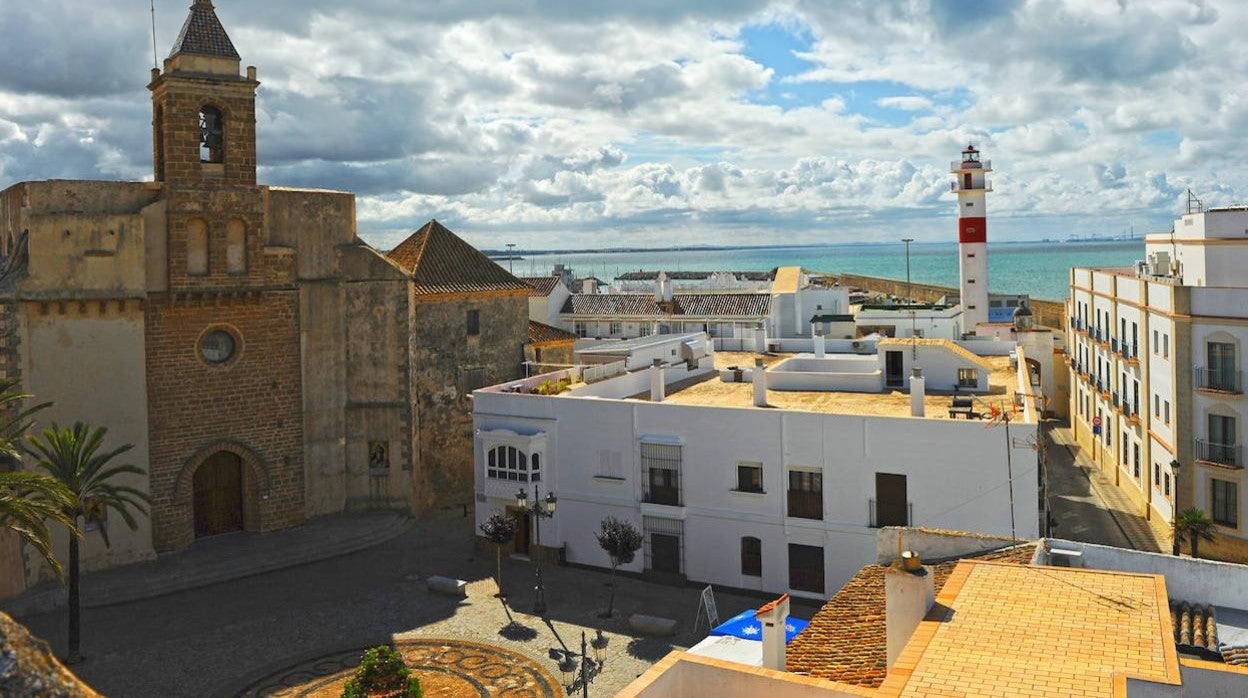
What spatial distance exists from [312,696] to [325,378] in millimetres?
14177

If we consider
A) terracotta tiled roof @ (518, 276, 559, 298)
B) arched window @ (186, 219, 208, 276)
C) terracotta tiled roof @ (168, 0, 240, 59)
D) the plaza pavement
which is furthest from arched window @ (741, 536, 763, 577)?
terracotta tiled roof @ (518, 276, 559, 298)

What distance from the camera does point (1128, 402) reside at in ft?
108

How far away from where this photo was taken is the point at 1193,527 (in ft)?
79.6

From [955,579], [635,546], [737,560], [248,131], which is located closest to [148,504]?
[248,131]

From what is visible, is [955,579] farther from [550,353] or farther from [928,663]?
[550,353]

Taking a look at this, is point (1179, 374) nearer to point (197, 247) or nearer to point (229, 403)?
point (229, 403)

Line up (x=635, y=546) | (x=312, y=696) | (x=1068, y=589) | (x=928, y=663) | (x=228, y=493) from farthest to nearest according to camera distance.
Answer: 1. (x=228, y=493)
2. (x=635, y=546)
3. (x=312, y=696)
4. (x=1068, y=589)
5. (x=928, y=663)

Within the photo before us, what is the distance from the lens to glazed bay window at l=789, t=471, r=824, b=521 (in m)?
23.0

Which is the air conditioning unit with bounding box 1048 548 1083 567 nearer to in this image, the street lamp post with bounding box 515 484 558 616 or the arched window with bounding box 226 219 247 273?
the street lamp post with bounding box 515 484 558 616

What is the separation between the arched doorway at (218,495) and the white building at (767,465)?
7738mm

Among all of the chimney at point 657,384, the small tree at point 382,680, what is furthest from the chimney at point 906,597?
the chimney at point 657,384

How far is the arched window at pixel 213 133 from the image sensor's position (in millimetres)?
28875

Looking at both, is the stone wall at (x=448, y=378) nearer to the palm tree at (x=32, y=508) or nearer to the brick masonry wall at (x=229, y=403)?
the brick masonry wall at (x=229, y=403)

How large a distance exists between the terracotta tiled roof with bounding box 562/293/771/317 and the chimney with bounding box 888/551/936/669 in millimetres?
39499
